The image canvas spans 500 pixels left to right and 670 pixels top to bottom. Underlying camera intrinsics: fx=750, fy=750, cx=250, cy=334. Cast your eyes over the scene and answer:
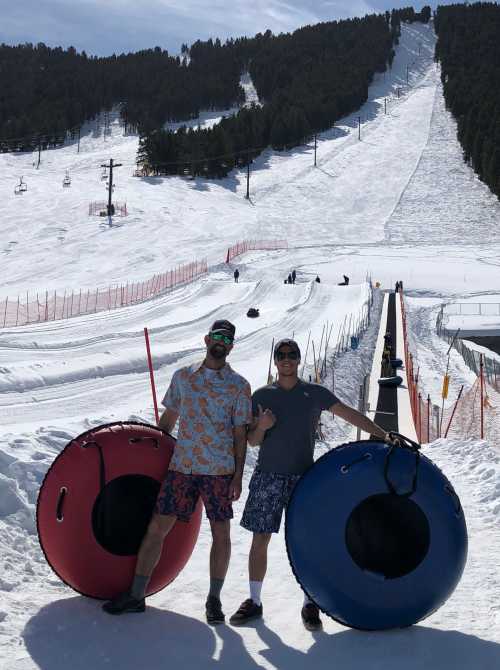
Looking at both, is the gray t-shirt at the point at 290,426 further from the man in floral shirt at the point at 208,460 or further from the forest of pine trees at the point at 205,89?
the forest of pine trees at the point at 205,89

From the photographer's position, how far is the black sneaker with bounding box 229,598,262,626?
4.78m

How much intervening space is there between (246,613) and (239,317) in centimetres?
3017

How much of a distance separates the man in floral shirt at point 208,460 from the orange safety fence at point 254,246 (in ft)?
172

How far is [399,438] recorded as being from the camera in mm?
4852

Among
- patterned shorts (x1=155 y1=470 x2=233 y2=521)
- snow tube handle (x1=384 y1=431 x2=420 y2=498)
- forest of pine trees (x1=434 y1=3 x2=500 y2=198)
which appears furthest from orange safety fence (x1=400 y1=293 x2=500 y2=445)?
forest of pine trees (x1=434 y1=3 x2=500 y2=198)

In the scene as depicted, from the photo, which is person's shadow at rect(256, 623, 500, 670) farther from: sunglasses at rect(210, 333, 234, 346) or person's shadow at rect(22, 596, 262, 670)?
sunglasses at rect(210, 333, 234, 346)

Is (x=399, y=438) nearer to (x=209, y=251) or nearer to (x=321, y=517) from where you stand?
(x=321, y=517)

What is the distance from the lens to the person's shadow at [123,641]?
13.5 ft

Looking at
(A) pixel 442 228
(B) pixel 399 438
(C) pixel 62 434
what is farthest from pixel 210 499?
(A) pixel 442 228

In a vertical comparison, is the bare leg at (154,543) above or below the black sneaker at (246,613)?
above

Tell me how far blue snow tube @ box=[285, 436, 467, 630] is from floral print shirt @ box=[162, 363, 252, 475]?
1.75 ft

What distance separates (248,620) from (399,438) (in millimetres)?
1522

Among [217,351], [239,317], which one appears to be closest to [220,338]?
[217,351]

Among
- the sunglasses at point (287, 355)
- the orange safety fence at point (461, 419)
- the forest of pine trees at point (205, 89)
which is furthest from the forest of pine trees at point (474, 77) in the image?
the sunglasses at point (287, 355)
